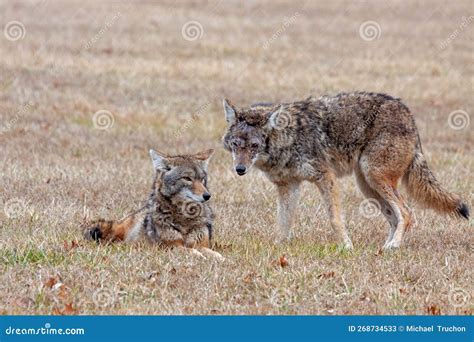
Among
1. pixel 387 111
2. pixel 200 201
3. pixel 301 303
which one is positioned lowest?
pixel 301 303

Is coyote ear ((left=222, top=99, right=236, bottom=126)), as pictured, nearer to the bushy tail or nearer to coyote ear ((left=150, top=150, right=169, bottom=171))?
coyote ear ((left=150, top=150, right=169, bottom=171))

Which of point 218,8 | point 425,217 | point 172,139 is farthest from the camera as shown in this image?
point 218,8

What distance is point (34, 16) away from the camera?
97.6ft

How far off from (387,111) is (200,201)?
8.69 ft

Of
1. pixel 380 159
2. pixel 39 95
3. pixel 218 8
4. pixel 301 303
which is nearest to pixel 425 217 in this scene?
pixel 380 159

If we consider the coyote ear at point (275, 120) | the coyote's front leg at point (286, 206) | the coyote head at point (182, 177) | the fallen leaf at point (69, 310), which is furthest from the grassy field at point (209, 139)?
the coyote ear at point (275, 120)

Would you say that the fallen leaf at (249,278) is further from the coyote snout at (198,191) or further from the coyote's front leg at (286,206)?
Answer: the coyote's front leg at (286,206)

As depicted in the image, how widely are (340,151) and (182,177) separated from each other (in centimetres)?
215

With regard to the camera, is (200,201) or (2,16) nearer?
(200,201)

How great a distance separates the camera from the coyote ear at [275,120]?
390 inches

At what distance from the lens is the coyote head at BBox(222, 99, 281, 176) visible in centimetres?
971

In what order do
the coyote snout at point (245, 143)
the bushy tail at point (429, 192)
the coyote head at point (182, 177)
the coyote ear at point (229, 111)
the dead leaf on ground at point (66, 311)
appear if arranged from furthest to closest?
1. the bushy tail at point (429, 192)
2. the coyote ear at point (229, 111)
3. the coyote snout at point (245, 143)
4. the coyote head at point (182, 177)
5. the dead leaf on ground at point (66, 311)

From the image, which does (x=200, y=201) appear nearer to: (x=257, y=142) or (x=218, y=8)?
(x=257, y=142)

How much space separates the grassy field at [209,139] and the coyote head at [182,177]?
2.01ft
